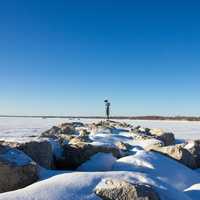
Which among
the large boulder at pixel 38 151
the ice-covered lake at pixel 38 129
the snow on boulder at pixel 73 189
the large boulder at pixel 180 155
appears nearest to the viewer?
the snow on boulder at pixel 73 189

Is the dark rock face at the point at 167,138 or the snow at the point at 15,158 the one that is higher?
the dark rock face at the point at 167,138

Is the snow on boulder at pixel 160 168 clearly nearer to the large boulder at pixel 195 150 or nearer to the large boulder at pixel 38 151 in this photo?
the large boulder at pixel 38 151

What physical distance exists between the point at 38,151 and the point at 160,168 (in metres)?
1.88

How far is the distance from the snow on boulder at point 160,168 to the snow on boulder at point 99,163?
0.32ft

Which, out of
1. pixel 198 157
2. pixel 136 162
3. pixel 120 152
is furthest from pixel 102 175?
pixel 198 157

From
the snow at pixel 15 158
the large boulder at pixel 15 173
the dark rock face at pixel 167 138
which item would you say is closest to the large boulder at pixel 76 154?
the snow at pixel 15 158

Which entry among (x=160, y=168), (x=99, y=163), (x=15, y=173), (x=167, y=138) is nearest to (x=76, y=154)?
(x=99, y=163)

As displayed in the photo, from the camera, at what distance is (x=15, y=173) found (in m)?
3.91

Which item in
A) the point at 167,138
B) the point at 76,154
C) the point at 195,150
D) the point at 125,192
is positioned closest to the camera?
the point at 125,192

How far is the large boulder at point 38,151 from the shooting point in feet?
16.9

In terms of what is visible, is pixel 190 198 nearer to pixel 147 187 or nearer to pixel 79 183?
pixel 147 187

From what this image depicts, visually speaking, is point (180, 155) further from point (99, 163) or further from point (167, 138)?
point (167, 138)

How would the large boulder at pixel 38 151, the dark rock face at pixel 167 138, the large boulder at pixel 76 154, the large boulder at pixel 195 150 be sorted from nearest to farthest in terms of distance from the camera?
the large boulder at pixel 38 151 → the large boulder at pixel 76 154 → the large boulder at pixel 195 150 → the dark rock face at pixel 167 138

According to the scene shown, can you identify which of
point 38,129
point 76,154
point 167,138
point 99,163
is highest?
point 38,129
